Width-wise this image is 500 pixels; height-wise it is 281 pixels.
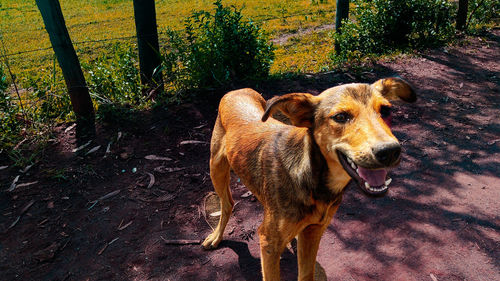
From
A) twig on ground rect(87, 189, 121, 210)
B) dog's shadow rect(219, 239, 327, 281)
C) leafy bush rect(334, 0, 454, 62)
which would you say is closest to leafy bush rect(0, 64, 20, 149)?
twig on ground rect(87, 189, 121, 210)

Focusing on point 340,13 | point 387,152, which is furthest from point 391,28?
point 387,152

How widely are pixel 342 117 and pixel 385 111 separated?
14.9 inches

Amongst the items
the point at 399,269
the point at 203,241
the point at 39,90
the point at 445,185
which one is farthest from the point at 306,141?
the point at 39,90

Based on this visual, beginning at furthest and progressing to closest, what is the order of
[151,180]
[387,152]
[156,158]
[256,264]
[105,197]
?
1. [156,158]
2. [151,180]
3. [105,197]
4. [256,264]
5. [387,152]

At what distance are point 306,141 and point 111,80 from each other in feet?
17.5

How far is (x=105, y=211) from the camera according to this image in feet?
16.7

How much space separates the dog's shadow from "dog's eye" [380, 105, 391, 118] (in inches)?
81.6

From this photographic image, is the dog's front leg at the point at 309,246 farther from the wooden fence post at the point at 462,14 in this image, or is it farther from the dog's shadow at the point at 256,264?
the wooden fence post at the point at 462,14

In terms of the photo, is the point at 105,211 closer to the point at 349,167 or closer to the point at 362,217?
the point at 362,217

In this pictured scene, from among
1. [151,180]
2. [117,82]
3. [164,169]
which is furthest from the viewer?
[117,82]

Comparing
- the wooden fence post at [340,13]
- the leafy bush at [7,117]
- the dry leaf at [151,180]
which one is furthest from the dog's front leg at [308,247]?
the wooden fence post at [340,13]

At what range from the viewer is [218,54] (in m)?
7.19

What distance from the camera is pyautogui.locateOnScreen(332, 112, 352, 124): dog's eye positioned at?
8.39 feet

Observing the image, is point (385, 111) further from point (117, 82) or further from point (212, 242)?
point (117, 82)
